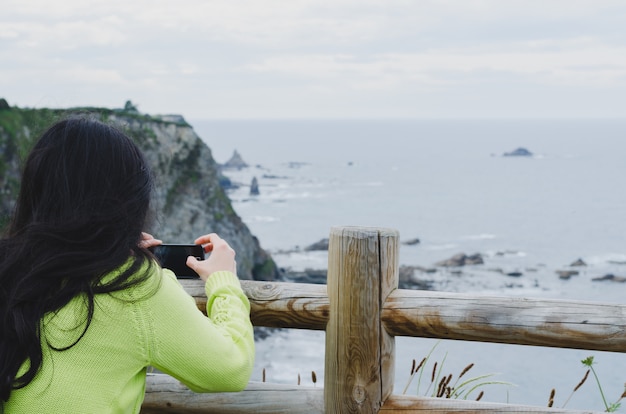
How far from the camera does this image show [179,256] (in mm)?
2398

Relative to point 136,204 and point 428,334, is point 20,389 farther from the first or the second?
point 428,334

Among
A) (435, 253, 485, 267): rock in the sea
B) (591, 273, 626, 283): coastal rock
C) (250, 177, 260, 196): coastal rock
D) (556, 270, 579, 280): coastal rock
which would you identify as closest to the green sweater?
(435, 253, 485, 267): rock in the sea

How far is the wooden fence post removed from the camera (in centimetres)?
262

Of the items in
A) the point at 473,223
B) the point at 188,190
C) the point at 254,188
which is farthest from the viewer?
the point at 254,188

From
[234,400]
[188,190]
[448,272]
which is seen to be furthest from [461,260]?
[234,400]

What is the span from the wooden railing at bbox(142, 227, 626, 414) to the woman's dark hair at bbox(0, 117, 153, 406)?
96 centimetres

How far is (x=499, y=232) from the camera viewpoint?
2280 inches

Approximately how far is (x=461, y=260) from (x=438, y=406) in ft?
139

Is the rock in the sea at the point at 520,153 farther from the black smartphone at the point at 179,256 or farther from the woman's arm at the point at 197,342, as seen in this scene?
the woman's arm at the point at 197,342

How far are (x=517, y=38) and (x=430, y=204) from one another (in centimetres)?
3102

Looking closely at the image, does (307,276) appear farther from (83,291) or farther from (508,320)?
(83,291)

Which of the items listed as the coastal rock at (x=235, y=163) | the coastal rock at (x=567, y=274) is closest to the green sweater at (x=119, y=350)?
the coastal rock at (x=567, y=274)

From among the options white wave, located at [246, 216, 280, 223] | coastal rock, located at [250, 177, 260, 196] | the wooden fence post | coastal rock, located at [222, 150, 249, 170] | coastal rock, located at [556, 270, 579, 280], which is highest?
the wooden fence post

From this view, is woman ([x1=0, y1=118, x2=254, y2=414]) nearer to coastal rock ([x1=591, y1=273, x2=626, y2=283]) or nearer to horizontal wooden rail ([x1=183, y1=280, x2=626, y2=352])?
horizontal wooden rail ([x1=183, y1=280, x2=626, y2=352])
